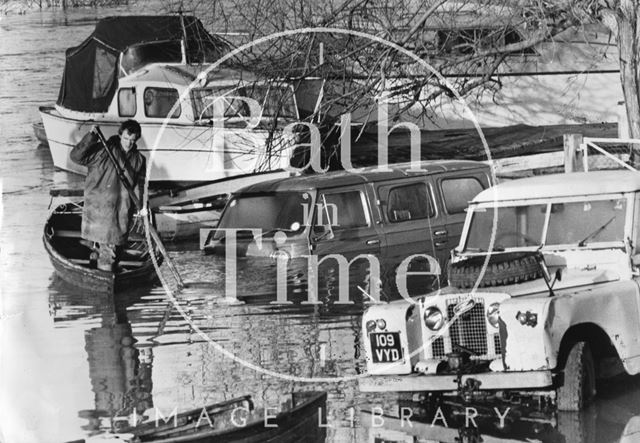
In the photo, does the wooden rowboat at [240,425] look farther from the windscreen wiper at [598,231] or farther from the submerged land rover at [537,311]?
the windscreen wiper at [598,231]

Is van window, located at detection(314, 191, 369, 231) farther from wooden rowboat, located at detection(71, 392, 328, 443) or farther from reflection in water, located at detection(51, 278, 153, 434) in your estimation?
wooden rowboat, located at detection(71, 392, 328, 443)

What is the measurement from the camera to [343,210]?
56.1 ft

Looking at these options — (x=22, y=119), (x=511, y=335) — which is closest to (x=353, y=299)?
(x=511, y=335)

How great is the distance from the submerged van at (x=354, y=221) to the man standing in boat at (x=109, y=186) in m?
1.75

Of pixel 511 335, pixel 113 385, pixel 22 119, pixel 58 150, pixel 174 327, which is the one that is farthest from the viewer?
pixel 22 119

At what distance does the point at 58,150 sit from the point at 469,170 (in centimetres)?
1272

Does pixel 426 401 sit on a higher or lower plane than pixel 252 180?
lower

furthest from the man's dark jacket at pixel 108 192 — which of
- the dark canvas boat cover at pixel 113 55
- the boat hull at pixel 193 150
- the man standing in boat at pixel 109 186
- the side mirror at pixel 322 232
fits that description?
the dark canvas boat cover at pixel 113 55

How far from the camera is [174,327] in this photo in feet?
46.4

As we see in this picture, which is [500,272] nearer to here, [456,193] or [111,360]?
[111,360]

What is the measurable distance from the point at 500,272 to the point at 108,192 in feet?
21.5

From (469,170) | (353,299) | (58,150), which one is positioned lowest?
(353,299)

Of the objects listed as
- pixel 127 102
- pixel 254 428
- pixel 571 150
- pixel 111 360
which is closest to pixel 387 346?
pixel 254 428

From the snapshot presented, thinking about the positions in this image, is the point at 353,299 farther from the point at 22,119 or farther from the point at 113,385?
the point at 22,119
